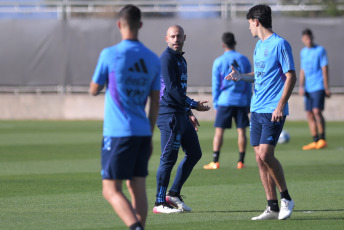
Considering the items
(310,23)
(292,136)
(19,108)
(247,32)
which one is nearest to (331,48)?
(310,23)

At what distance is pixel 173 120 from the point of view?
361 inches

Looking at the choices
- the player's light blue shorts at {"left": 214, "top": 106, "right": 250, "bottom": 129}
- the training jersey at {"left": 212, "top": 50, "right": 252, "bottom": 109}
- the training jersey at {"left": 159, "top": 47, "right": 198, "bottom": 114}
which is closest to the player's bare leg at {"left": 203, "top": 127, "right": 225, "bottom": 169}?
the player's light blue shorts at {"left": 214, "top": 106, "right": 250, "bottom": 129}

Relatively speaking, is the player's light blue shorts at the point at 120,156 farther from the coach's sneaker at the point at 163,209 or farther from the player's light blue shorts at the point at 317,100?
the player's light blue shorts at the point at 317,100

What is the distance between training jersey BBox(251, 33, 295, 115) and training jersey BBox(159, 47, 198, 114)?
2.53 feet

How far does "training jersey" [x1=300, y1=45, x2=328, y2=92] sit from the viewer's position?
17812 millimetres

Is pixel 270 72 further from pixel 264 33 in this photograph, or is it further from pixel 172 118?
pixel 172 118

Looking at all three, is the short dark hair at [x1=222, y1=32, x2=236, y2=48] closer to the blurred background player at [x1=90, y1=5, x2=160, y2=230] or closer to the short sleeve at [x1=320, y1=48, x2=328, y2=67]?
the short sleeve at [x1=320, y1=48, x2=328, y2=67]

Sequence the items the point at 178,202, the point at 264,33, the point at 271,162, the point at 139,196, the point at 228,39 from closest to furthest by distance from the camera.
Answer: the point at 139,196
the point at 271,162
the point at 264,33
the point at 178,202
the point at 228,39

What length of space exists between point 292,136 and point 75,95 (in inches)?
458

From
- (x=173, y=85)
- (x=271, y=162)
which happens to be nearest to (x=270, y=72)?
(x=271, y=162)

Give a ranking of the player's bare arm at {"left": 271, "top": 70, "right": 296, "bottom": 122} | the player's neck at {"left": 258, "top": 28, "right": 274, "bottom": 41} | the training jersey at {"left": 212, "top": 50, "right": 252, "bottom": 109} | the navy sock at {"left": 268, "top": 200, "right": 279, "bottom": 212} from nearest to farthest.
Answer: the player's bare arm at {"left": 271, "top": 70, "right": 296, "bottom": 122}, the navy sock at {"left": 268, "top": 200, "right": 279, "bottom": 212}, the player's neck at {"left": 258, "top": 28, "right": 274, "bottom": 41}, the training jersey at {"left": 212, "top": 50, "right": 252, "bottom": 109}

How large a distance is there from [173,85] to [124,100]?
2628 millimetres

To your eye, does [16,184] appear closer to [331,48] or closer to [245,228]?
[245,228]

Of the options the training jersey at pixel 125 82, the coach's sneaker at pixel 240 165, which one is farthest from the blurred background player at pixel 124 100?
the coach's sneaker at pixel 240 165
